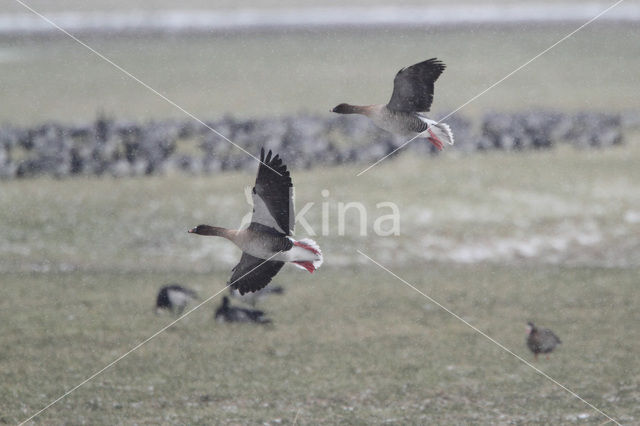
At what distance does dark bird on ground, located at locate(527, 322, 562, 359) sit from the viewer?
18109 mm

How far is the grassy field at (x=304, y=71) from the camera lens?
38.6 m

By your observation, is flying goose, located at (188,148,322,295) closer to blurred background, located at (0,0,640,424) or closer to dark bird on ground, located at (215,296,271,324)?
blurred background, located at (0,0,640,424)

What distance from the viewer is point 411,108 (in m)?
6.73

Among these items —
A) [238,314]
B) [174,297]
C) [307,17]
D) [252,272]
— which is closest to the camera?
[252,272]

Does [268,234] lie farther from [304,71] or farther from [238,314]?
[304,71]

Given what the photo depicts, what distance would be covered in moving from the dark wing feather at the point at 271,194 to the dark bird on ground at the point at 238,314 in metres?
14.4

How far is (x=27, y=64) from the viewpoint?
48.2 m

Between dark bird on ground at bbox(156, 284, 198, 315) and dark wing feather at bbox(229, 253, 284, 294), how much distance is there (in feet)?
43.9

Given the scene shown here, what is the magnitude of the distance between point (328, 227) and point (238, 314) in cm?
810

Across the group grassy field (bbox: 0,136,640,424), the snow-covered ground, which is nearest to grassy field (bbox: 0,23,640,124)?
the snow-covered ground

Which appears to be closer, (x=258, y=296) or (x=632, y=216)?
(x=258, y=296)

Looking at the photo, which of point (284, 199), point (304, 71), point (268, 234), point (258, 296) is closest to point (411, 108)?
point (284, 199)

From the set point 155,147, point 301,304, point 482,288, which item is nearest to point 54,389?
point 301,304

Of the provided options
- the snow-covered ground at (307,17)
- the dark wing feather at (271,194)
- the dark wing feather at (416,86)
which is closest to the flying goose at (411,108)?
the dark wing feather at (416,86)
